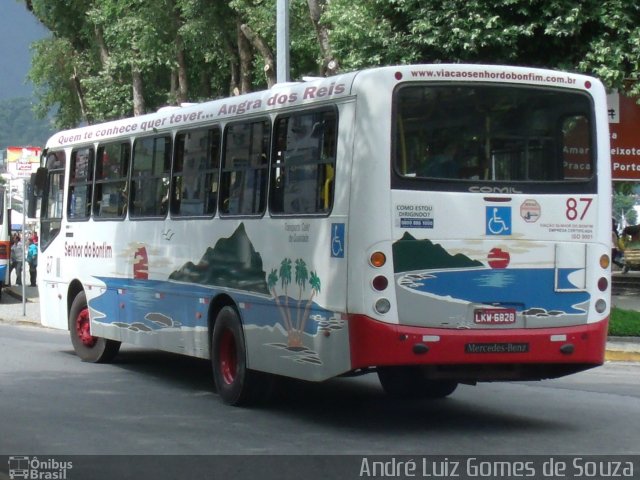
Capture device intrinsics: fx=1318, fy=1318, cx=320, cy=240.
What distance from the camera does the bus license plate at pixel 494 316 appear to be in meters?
10.6

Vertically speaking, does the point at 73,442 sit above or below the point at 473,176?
below

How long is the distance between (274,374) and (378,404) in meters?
1.22

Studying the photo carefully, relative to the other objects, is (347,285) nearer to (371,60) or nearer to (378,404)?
(378,404)

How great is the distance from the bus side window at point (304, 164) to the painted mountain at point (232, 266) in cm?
59

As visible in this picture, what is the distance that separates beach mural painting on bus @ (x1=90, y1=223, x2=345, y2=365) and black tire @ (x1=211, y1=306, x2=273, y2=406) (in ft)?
0.80

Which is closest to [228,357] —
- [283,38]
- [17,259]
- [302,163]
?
[302,163]

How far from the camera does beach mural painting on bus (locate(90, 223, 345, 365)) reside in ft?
36.6

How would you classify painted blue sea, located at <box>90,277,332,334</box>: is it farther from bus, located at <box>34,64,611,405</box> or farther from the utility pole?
the utility pole

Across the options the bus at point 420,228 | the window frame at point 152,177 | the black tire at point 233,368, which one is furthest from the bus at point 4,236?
the bus at point 420,228

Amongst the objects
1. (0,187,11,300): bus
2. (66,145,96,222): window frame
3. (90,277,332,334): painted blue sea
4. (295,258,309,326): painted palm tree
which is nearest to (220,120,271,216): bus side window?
(90,277,332,334): painted blue sea

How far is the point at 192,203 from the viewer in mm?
13648
